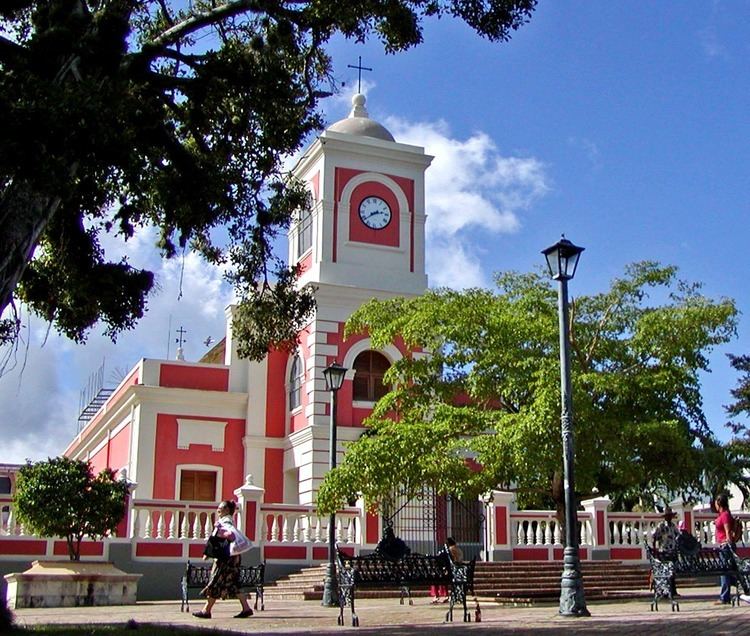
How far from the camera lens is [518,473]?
54.1 ft

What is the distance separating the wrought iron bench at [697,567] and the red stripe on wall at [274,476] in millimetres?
15147

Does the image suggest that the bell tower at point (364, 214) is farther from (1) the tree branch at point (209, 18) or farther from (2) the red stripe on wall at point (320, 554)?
(1) the tree branch at point (209, 18)

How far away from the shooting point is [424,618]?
40.8 feet

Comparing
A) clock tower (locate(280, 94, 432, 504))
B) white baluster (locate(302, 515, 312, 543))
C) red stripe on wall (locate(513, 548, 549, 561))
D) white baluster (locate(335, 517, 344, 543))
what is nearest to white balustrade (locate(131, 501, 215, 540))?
white baluster (locate(302, 515, 312, 543))

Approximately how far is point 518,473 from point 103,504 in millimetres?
7007

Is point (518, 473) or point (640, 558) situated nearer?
point (518, 473)

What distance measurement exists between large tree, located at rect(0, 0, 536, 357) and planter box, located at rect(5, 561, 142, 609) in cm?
450

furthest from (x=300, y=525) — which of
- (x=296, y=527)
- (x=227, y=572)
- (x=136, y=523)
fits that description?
(x=227, y=572)

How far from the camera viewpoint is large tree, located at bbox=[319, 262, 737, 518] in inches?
627

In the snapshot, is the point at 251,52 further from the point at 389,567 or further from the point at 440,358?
the point at 440,358

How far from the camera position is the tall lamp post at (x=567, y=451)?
11.8m

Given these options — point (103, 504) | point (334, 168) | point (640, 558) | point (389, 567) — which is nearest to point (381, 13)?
point (389, 567)

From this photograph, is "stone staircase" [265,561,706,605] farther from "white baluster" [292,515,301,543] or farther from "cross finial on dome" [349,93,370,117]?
"cross finial on dome" [349,93,370,117]

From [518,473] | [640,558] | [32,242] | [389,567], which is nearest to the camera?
[32,242]
